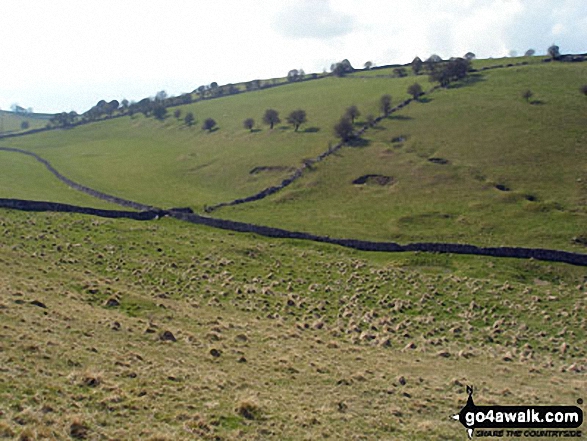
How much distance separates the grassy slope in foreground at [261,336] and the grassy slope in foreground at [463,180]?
8508mm

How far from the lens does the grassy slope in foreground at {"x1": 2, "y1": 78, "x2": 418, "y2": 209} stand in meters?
82.2

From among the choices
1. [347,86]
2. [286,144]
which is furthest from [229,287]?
[347,86]

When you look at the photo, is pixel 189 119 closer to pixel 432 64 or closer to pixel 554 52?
pixel 432 64

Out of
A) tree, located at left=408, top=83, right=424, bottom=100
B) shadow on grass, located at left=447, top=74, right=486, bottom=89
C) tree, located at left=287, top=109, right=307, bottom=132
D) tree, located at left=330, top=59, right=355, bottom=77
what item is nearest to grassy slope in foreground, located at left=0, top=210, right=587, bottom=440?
tree, located at left=287, top=109, right=307, bottom=132

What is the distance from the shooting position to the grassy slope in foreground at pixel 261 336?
15.6 m

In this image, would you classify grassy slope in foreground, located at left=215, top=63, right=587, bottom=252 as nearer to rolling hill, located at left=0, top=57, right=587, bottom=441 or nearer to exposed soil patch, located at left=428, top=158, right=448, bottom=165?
rolling hill, located at left=0, top=57, right=587, bottom=441

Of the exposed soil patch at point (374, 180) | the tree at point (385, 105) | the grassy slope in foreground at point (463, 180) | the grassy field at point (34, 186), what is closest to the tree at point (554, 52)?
the grassy slope in foreground at point (463, 180)

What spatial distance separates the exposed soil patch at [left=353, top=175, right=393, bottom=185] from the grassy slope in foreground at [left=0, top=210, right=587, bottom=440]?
25.3 m

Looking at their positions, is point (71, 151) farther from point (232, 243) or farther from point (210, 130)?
point (232, 243)

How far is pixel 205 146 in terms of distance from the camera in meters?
112

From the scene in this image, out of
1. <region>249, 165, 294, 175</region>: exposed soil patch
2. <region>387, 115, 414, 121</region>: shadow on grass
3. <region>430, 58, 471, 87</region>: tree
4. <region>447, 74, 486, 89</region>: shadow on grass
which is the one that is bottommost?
<region>249, 165, 294, 175</region>: exposed soil patch

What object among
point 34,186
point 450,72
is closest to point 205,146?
point 34,186

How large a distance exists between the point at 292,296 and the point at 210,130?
311ft

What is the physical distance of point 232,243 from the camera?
175 feet
